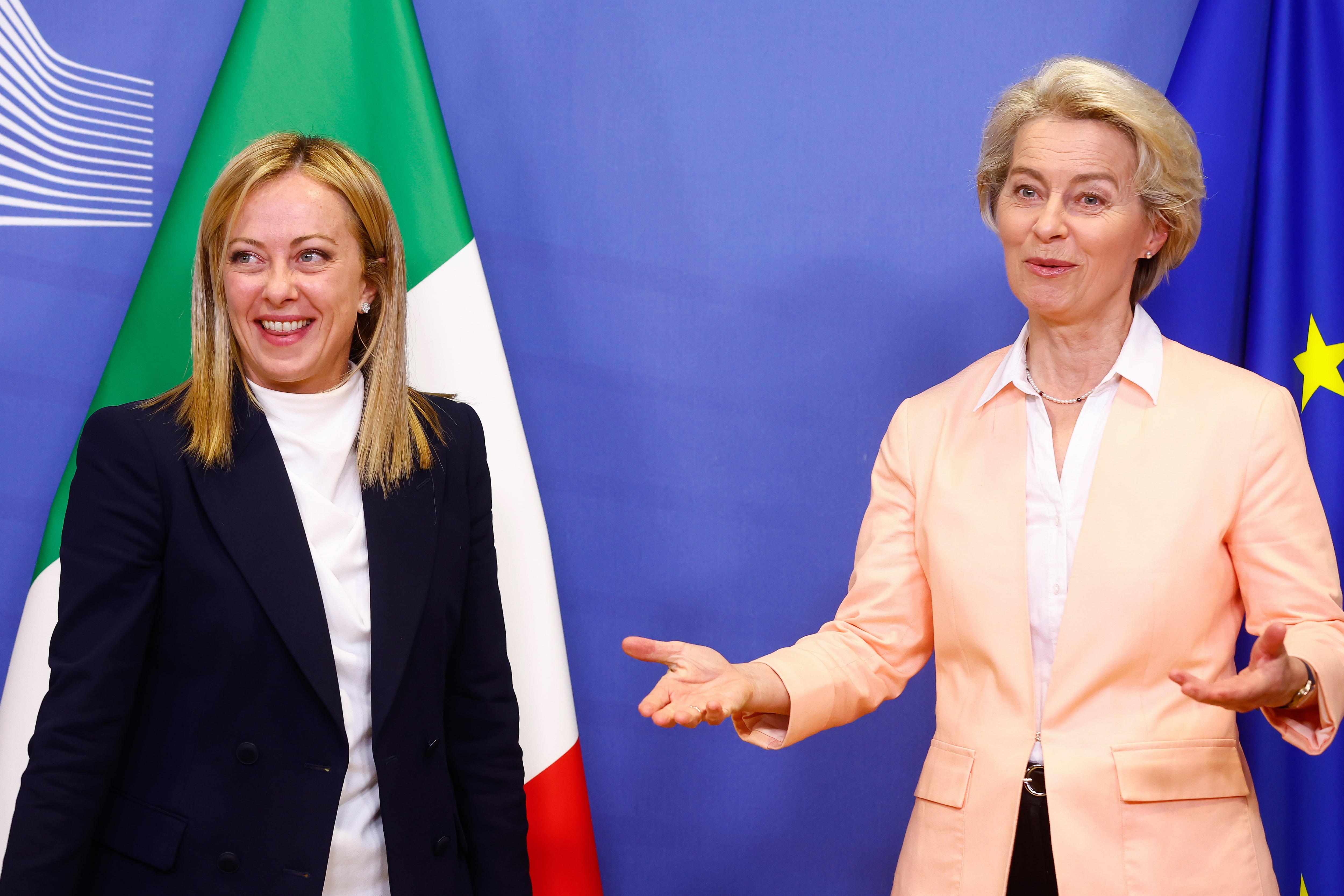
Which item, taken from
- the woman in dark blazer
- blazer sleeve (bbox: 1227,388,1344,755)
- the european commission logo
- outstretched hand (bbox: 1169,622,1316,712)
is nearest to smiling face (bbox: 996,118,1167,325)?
blazer sleeve (bbox: 1227,388,1344,755)

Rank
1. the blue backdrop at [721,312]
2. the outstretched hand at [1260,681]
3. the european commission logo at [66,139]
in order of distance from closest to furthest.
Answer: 1. the outstretched hand at [1260,681]
2. the european commission logo at [66,139]
3. the blue backdrop at [721,312]

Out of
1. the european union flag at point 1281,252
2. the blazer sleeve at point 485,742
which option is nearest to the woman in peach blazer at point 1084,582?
the blazer sleeve at point 485,742

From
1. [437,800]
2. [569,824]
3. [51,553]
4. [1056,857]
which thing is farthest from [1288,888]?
[51,553]

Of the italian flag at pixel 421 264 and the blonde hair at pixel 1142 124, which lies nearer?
the blonde hair at pixel 1142 124

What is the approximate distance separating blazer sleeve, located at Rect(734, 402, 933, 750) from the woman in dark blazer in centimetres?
45

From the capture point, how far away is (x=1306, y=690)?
131cm

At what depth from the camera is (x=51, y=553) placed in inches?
72.4

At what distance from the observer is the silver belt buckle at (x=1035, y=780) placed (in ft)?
4.72

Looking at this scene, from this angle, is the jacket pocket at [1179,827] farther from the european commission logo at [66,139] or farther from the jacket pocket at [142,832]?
the european commission logo at [66,139]

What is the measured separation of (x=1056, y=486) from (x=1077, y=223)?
356 mm

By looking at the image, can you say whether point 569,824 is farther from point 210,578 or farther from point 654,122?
point 654,122

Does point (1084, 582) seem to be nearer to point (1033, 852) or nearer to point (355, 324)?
point (1033, 852)

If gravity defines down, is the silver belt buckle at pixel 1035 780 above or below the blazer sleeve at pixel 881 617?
below

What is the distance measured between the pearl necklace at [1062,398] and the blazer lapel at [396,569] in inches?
33.3
